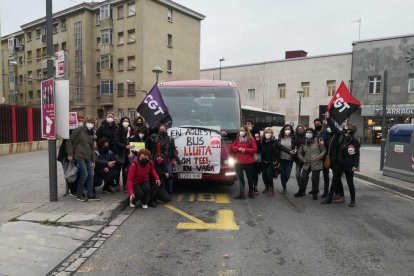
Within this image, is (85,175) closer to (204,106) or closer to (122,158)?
(122,158)

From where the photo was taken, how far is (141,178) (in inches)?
293

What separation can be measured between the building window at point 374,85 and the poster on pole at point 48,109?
34.1 meters

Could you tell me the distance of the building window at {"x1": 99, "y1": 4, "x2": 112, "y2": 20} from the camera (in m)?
42.3

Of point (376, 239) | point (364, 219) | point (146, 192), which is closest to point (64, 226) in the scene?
point (146, 192)

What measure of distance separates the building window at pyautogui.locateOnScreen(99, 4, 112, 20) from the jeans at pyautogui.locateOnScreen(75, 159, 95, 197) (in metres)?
38.6

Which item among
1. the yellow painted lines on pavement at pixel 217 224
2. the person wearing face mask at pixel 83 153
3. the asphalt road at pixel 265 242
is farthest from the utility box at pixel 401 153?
the person wearing face mask at pixel 83 153

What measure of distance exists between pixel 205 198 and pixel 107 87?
37.0 m

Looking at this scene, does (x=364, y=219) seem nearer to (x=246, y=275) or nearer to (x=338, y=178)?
(x=338, y=178)

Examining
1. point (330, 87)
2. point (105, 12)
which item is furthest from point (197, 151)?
point (105, 12)

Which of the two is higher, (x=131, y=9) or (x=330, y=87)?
(x=131, y=9)

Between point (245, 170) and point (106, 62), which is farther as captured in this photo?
point (106, 62)

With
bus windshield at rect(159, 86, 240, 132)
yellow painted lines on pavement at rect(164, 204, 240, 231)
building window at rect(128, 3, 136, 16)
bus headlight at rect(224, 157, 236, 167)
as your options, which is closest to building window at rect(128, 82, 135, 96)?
building window at rect(128, 3, 136, 16)

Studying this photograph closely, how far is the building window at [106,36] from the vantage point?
139ft

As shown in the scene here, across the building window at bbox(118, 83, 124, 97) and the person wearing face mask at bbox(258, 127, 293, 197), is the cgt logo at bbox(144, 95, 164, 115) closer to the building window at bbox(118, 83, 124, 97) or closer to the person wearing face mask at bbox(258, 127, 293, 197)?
the person wearing face mask at bbox(258, 127, 293, 197)
